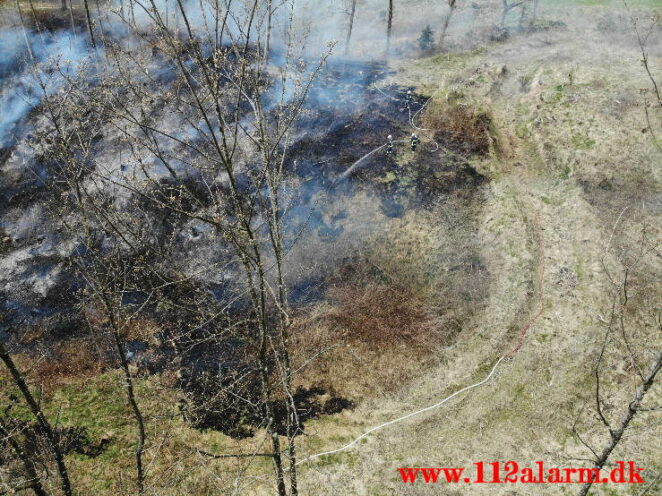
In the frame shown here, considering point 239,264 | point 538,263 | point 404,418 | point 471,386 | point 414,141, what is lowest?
point 404,418

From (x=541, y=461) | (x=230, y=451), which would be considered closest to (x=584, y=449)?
(x=541, y=461)

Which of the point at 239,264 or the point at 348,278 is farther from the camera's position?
the point at 239,264

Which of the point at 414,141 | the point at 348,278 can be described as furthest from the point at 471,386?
the point at 414,141

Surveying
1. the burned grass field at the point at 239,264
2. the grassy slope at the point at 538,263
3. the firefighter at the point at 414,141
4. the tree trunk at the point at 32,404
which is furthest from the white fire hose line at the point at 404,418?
the firefighter at the point at 414,141

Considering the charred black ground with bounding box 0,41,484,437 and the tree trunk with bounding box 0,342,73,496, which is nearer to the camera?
the tree trunk with bounding box 0,342,73,496

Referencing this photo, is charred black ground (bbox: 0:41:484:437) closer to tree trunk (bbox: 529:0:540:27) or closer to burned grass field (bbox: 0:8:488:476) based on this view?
burned grass field (bbox: 0:8:488:476)

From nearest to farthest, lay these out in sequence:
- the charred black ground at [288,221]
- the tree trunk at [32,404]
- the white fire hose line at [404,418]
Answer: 1. the tree trunk at [32,404]
2. the white fire hose line at [404,418]
3. the charred black ground at [288,221]

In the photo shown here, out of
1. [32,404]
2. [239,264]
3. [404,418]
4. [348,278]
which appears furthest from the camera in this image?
[239,264]

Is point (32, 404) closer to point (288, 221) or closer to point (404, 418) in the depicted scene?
point (404, 418)

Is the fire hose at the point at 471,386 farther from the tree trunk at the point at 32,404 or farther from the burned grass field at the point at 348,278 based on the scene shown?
the tree trunk at the point at 32,404

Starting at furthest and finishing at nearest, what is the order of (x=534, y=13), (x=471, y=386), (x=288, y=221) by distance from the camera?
(x=534, y=13) → (x=288, y=221) → (x=471, y=386)

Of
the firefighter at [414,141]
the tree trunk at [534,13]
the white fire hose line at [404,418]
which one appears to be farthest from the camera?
the tree trunk at [534,13]

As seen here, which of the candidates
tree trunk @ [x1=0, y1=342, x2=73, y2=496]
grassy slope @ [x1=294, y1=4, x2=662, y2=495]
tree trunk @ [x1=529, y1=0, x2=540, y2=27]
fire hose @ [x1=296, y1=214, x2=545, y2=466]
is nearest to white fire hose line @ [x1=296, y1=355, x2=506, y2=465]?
fire hose @ [x1=296, y1=214, x2=545, y2=466]
